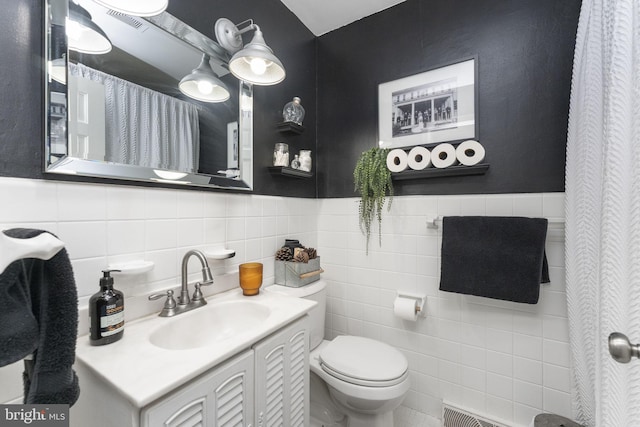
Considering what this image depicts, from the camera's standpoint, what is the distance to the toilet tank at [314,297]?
1496 millimetres

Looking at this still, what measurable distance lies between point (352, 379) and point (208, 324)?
0.69 meters

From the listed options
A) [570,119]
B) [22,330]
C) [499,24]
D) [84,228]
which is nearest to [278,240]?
[84,228]

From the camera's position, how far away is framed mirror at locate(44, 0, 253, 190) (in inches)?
31.9

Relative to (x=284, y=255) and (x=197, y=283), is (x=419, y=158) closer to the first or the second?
(x=284, y=255)

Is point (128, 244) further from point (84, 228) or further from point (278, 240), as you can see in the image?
point (278, 240)

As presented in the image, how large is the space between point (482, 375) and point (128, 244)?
5.93 feet

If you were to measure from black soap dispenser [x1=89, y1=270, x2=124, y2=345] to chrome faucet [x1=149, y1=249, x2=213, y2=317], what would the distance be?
0.62 feet

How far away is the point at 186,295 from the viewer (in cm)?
108

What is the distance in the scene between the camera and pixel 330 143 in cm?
194

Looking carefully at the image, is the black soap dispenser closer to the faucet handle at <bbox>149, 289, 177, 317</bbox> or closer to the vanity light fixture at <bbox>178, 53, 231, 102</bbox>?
the faucet handle at <bbox>149, 289, 177, 317</bbox>

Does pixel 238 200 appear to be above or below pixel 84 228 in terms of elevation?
above

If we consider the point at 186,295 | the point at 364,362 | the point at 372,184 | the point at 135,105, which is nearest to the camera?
the point at 135,105

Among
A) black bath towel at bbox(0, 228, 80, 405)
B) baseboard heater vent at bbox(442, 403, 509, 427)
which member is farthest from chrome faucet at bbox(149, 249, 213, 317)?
baseboard heater vent at bbox(442, 403, 509, 427)

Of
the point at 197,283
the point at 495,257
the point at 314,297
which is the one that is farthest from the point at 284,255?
the point at 495,257
